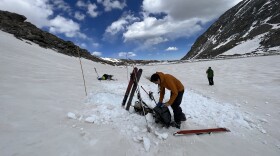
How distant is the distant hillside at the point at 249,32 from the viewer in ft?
292

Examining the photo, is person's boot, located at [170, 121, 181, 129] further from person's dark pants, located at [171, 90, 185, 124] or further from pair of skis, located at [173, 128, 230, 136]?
pair of skis, located at [173, 128, 230, 136]

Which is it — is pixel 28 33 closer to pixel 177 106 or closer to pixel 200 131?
pixel 177 106

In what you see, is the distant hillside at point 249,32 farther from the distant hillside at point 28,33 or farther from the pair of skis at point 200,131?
the pair of skis at point 200,131

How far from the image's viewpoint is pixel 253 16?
448 feet

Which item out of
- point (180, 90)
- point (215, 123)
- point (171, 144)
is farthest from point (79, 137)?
point (215, 123)

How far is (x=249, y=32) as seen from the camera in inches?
4747

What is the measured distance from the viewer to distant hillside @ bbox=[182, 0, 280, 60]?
89.1 metres

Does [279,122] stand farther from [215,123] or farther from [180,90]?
[180,90]

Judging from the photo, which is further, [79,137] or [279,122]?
[279,122]

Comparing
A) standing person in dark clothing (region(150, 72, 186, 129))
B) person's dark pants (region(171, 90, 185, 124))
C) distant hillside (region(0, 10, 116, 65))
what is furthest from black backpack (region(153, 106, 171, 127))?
distant hillside (region(0, 10, 116, 65))

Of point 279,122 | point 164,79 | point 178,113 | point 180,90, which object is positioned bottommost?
point 279,122

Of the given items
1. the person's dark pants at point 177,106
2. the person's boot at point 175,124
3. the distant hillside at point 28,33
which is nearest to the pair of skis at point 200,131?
the person's boot at point 175,124

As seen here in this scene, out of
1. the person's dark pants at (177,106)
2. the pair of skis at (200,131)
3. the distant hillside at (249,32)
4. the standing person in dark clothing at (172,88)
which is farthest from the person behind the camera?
the distant hillside at (249,32)

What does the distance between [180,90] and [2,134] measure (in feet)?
16.8
